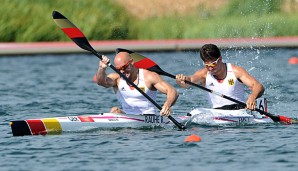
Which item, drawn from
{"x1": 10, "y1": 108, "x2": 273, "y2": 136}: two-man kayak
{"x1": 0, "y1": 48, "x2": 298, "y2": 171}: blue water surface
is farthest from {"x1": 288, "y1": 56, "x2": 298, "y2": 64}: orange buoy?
{"x1": 10, "y1": 108, "x2": 273, "y2": 136}: two-man kayak

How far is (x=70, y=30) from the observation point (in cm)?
1553

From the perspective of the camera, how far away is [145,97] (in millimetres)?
14844

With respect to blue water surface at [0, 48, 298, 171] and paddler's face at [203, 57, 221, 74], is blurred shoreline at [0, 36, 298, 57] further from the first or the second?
paddler's face at [203, 57, 221, 74]

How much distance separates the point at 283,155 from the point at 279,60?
1607cm

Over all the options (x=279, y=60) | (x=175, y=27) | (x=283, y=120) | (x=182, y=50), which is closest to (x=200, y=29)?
(x=175, y=27)

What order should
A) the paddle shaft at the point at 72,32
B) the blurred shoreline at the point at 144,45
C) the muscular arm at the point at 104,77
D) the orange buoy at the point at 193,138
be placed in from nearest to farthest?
the orange buoy at the point at 193,138
the muscular arm at the point at 104,77
the paddle shaft at the point at 72,32
the blurred shoreline at the point at 144,45

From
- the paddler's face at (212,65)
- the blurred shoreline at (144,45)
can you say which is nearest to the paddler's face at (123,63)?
the paddler's face at (212,65)

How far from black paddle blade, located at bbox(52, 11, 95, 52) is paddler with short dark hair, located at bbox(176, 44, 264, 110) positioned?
1.66 meters

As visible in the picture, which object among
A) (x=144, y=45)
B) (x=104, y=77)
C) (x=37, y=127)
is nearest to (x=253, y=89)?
(x=104, y=77)

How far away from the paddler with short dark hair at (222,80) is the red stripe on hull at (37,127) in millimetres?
2206

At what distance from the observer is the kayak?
14.2 m

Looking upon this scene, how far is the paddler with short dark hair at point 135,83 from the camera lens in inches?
569

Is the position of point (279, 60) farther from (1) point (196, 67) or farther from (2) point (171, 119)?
(2) point (171, 119)

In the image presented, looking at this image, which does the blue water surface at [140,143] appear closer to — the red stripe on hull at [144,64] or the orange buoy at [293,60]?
the red stripe on hull at [144,64]
